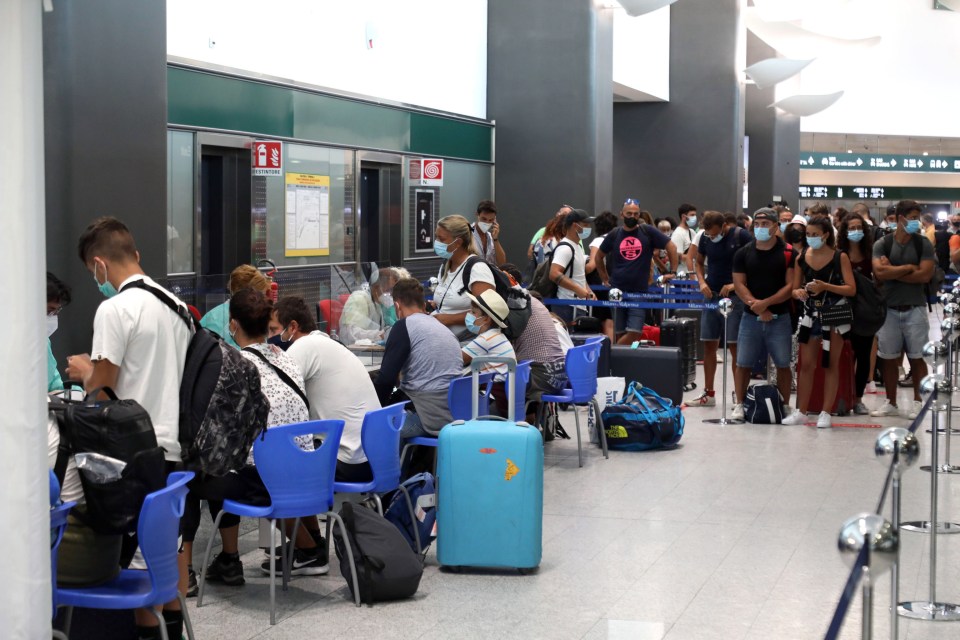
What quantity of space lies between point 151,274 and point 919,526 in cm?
501

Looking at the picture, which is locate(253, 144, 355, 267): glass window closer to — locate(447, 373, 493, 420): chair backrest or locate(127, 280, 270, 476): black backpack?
locate(447, 373, 493, 420): chair backrest

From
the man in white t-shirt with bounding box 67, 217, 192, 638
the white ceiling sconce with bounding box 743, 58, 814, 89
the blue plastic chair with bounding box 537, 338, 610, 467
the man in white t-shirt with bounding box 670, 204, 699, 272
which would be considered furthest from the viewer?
the white ceiling sconce with bounding box 743, 58, 814, 89

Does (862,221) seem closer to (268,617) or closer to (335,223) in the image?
(335,223)

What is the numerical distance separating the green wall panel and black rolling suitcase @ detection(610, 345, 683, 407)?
3.95 metres

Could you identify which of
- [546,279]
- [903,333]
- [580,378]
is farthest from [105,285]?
[903,333]

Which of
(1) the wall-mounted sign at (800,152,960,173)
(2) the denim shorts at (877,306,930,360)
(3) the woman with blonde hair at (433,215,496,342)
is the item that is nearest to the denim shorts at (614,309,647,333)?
(2) the denim shorts at (877,306,930,360)

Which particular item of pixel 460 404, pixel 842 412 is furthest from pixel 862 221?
pixel 460 404

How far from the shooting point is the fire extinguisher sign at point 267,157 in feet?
35.0

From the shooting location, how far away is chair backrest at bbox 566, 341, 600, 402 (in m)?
7.72

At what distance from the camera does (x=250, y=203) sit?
35.7ft

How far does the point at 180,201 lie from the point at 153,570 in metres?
6.78

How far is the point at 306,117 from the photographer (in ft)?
39.2

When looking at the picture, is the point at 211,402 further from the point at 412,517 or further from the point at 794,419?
the point at 794,419

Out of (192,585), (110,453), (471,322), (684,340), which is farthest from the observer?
(684,340)
